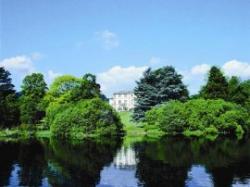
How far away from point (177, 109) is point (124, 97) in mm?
123500

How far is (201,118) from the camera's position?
240 feet

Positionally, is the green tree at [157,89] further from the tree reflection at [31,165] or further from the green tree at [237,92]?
the tree reflection at [31,165]

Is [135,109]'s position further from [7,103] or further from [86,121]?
[7,103]

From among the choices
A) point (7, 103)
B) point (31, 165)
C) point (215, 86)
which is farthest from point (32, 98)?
point (31, 165)

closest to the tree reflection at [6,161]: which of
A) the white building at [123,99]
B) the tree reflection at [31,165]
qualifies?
the tree reflection at [31,165]

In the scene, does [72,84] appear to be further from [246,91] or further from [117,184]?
[117,184]

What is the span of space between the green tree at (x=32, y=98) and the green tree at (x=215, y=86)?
113ft

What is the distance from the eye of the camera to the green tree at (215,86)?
84312 mm

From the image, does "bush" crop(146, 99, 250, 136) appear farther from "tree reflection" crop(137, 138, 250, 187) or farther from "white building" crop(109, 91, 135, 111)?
"white building" crop(109, 91, 135, 111)

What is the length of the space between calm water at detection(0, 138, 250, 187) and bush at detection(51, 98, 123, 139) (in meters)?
18.6

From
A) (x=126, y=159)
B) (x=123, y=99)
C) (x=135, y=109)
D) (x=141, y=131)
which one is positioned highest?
(x=123, y=99)

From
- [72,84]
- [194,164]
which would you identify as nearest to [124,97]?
[72,84]

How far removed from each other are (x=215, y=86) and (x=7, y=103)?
42687 mm

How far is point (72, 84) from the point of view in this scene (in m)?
90.3
